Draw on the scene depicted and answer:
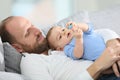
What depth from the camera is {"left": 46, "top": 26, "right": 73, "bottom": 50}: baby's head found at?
156 cm

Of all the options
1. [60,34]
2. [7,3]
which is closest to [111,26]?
[60,34]

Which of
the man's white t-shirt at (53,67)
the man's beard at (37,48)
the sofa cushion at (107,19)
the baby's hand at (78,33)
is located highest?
the baby's hand at (78,33)

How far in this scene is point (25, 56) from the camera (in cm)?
153

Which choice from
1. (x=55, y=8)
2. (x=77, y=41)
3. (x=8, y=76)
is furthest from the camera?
(x=55, y=8)

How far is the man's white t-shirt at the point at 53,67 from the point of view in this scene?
140 centimetres

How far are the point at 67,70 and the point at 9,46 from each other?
1.16ft

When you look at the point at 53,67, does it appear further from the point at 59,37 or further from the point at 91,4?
the point at 91,4

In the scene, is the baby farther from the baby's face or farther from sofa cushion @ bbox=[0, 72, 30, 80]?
sofa cushion @ bbox=[0, 72, 30, 80]

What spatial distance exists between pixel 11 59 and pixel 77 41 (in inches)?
14.6

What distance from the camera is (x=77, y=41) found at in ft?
4.69

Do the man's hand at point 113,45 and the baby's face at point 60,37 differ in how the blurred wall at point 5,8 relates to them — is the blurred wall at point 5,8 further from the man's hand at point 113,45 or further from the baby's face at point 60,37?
the man's hand at point 113,45

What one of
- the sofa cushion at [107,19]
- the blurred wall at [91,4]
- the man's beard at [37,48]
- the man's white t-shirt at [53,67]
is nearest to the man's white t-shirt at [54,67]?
the man's white t-shirt at [53,67]

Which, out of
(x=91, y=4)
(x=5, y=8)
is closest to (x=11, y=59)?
(x=5, y=8)

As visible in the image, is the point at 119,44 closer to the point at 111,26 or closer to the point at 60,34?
the point at 60,34
